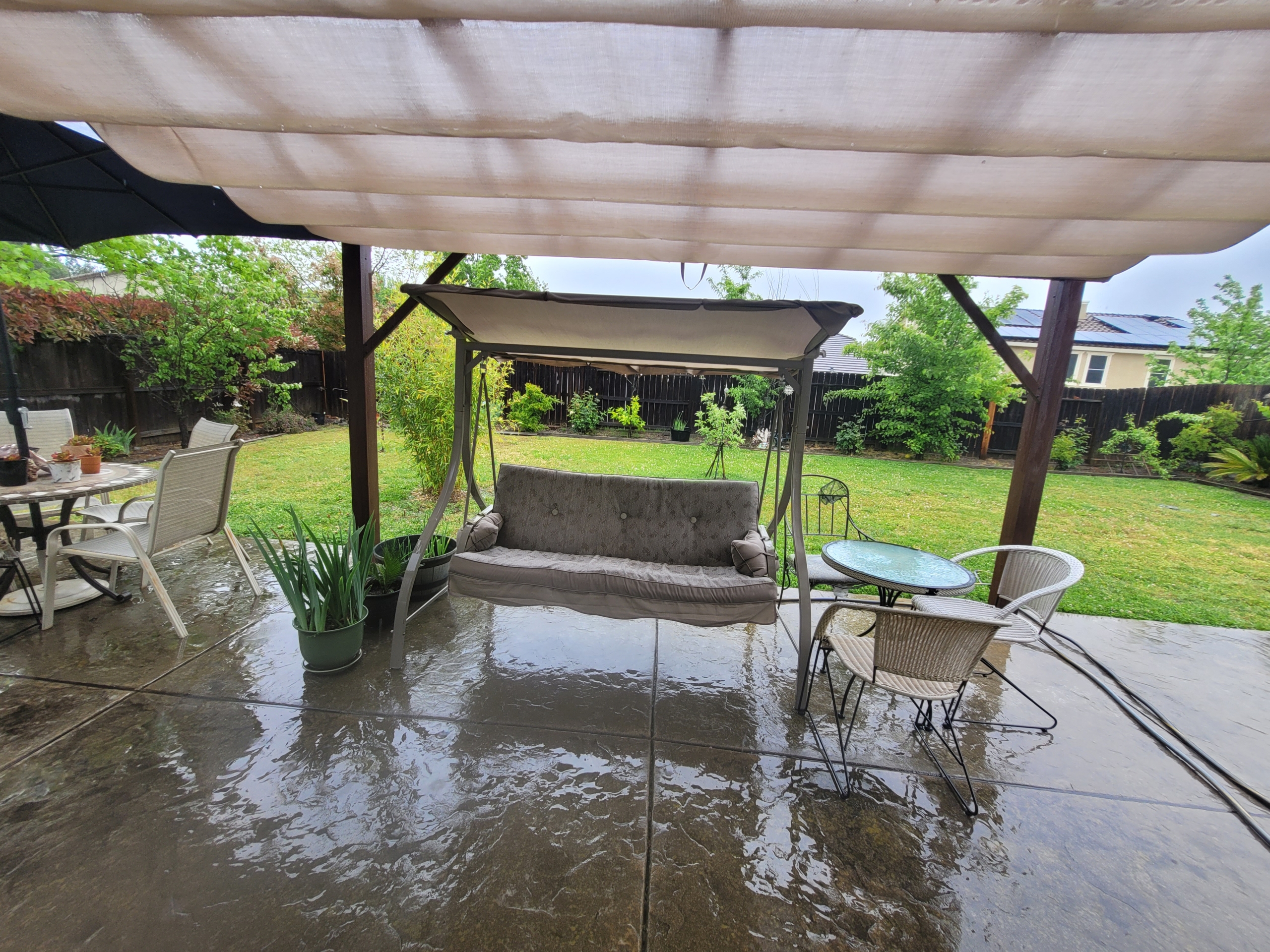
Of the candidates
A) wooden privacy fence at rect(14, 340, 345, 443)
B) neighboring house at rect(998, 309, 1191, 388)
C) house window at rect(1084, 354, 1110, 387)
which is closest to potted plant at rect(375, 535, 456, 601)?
wooden privacy fence at rect(14, 340, 345, 443)

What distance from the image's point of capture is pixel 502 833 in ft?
5.92

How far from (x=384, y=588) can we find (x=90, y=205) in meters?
3.00

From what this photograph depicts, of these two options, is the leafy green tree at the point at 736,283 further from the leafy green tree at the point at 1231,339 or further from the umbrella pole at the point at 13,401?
the umbrella pole at the point at 13,401

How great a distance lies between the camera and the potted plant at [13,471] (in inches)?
109

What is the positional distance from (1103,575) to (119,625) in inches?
302

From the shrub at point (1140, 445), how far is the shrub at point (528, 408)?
11.6m

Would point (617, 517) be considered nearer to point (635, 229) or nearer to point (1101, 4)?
point (635, 229)

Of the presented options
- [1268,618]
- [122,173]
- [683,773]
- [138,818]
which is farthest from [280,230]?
[1268,618]

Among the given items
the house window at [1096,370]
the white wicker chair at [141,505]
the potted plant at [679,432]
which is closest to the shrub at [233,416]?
the white wicker chair at [141,505]

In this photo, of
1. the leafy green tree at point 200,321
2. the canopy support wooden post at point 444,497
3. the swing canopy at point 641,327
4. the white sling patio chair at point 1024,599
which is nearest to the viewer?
the swing canopy at point 641,327

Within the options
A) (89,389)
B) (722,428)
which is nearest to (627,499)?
(722,428)

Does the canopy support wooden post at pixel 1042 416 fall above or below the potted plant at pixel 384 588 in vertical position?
above

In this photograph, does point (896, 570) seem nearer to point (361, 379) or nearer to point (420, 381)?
point (361, 379)

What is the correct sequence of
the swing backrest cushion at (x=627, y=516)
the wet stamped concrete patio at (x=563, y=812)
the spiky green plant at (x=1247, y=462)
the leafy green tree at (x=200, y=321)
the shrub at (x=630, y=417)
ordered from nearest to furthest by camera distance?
1. the wet stamped concrete patio at (x=563, y=812)
2. the swing backrest cushion at (x=627, y=516)
3. the leafy green tree at (x=200, y=321)
4. the spiky green plant at (x=1247, y=462)
5. the shrub at (x=630, y=417)
